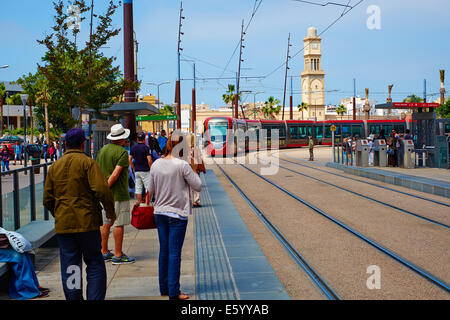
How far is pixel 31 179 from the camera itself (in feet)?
28.0

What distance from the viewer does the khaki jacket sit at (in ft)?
15.4

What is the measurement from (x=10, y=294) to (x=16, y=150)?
3691 centimetres

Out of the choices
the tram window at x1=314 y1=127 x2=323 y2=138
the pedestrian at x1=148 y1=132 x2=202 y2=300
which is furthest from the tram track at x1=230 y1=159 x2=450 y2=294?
the tram window at x1=314 y1=127 x2=323 y2=138

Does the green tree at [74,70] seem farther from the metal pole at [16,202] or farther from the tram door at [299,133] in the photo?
the tram door at [299,133]

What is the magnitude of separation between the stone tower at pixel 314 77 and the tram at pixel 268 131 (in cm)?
6508

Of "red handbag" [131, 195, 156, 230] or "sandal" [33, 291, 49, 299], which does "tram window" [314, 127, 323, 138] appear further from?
"sandal" [33, 291, 49, 299]

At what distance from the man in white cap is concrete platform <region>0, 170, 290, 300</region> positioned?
0.33 metres

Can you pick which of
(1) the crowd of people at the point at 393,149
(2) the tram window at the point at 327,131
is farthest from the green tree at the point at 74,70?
(2) the tram window at the point at 327,131

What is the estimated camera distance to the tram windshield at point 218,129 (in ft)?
122

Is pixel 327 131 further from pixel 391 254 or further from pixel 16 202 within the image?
pixel 16 202

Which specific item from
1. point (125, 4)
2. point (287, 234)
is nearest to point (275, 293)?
point (287, 234)

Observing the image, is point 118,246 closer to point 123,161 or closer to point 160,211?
point 123,161

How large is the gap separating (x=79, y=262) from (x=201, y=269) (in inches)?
83.0

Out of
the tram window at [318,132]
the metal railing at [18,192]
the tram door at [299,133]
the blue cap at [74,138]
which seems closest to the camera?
the blue cap at [74,138]
